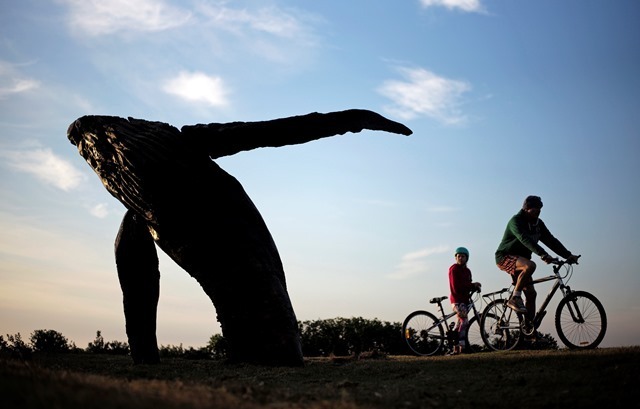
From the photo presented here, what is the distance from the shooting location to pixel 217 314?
29.1 ft

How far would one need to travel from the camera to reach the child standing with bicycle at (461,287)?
1116cm

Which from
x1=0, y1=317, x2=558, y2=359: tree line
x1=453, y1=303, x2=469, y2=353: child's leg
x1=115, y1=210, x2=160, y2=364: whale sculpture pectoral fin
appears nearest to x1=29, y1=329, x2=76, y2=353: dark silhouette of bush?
x1=0, y1=317, x2=558, y2=359: tree line

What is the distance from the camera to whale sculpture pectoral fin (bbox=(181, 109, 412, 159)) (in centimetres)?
897

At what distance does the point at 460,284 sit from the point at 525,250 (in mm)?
1735

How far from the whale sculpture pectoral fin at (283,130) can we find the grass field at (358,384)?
132 inches

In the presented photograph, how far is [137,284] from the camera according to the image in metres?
10.0

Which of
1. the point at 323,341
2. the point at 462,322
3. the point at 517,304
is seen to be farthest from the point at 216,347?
the point at 517,304

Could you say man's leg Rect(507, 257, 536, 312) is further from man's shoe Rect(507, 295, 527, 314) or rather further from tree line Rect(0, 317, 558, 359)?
tree line Rect(0, 317, 558, 359)

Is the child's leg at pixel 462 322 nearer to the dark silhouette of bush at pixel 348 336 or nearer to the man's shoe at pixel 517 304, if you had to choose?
the man's shoe at pixel 517 304

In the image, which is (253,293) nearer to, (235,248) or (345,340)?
(235,248)

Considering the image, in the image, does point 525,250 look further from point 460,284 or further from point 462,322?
point 462,322

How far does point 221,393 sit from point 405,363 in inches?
163

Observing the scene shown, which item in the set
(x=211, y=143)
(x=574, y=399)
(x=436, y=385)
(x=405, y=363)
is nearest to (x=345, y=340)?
(x=405, y=363)

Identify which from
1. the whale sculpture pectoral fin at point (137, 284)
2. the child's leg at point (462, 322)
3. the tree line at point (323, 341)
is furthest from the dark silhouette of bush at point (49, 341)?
the child's leg at point (462, 322)
